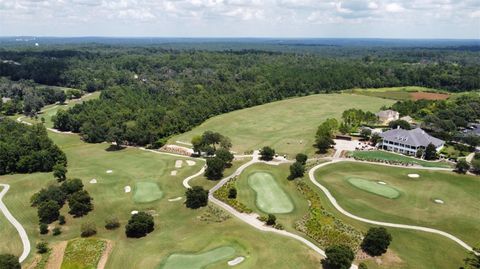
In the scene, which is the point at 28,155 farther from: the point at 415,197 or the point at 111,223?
the point at 415,197


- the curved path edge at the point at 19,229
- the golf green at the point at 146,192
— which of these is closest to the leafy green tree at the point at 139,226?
the golf green at the point at 146,192

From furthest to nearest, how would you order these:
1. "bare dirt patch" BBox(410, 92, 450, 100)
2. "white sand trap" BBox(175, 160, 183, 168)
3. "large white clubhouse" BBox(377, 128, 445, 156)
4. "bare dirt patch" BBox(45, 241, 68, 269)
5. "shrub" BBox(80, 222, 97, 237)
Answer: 1. "bare dirt patch" BBox(410, 92, 450, 100)
2. "large white clubhouse" BBox(377, 128, 445, 156)
3. "white sand trap" BBox(175, 160, 183, 168)
4. "shrub" BBox(80, 222, 97, 237)
5. "bare dirt patch" BBox(45, 241, 68, 269)

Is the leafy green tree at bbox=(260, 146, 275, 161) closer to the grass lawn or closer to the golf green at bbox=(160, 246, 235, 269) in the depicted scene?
the grass lawn

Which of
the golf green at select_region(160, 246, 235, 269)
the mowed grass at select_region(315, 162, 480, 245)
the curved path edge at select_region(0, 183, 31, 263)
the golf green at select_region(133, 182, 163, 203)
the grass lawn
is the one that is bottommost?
the curved path edge at select_region(0, 183, 31, 263)

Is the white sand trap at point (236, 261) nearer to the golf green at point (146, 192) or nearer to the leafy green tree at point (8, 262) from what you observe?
the golf green at point (146, 192)

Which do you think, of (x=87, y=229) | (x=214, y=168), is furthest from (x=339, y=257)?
(x=87, y=229)

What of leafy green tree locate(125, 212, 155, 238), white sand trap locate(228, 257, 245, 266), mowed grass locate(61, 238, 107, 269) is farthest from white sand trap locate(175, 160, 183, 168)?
white sand trap locate(228, 257, 245, 266)
